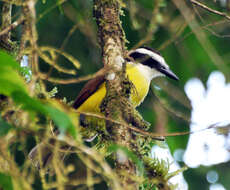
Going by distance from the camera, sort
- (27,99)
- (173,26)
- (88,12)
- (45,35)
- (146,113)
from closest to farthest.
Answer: (27,99), (173,26), (88,12), (45,35), (146,113)

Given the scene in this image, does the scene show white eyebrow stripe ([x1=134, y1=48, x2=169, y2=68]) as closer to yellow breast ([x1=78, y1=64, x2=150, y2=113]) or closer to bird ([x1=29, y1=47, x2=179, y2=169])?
bird ([x1=29, y1=47, x2=179, y2=169])

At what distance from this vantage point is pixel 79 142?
137 cm

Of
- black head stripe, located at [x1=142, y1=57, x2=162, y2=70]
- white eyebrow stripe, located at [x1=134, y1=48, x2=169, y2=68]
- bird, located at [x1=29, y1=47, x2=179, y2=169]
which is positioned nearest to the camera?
bird, located at [x1=29, y1=47, x2=179, y2=169]

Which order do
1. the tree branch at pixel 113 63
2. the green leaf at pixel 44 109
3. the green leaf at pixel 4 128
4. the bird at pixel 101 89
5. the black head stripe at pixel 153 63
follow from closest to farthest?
the green leaf at pixel 44 109 < the green leaf at pixel 4 128 < the tree branch at pixel 113 63 < the bird at pixel 101 89 < the black head stripe at pixel 153 63

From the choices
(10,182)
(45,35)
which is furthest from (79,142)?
(45,35)

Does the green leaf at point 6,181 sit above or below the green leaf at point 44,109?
below

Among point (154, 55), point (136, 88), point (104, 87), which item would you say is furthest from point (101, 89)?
point (154, 55)

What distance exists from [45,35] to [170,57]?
1240 mm

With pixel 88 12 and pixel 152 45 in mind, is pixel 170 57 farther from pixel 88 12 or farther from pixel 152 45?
pixel 88 12

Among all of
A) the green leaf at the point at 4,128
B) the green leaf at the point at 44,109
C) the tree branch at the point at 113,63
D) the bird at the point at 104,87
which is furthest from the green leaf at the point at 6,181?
the bird at the point at 104,87

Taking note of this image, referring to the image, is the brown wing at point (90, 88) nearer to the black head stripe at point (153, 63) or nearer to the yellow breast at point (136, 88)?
the yellow breast at point (136, 88)

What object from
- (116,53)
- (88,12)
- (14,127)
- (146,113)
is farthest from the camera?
(146,113)

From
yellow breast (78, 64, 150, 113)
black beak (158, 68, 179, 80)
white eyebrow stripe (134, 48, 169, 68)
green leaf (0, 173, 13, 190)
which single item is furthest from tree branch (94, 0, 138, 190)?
black beak (158, 68, 179, 80)

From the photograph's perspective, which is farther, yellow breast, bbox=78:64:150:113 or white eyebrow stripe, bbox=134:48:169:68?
white eyebrow stripe, bbox=134:48:169:68
